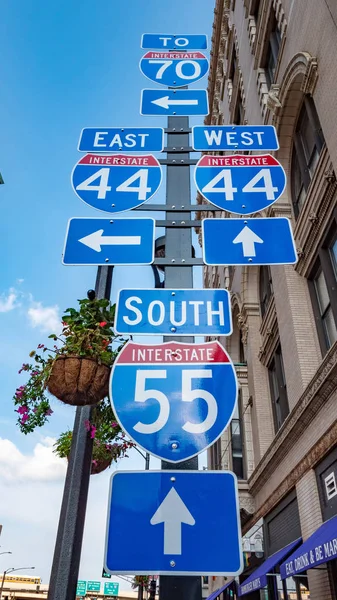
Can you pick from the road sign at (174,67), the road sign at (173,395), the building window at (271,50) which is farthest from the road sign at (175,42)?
the building window at (271,50)

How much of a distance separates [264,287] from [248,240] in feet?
43.9

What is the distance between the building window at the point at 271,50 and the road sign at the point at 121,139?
1235cm

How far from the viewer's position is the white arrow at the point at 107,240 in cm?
391

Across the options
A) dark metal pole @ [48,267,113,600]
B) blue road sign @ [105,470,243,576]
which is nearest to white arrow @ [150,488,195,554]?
blue road sign @ [105,470,243,576]

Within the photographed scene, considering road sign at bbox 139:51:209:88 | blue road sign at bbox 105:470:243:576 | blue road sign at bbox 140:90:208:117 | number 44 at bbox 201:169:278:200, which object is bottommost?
blue road sign at bbox 105:470:243:576

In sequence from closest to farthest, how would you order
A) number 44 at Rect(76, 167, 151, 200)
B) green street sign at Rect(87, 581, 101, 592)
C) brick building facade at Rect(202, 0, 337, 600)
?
number 44 at Rect(76, 167, 151, 200) < brick building facade at Rect(202, 0, 337, 600) < green street sign at Rect(87, 581, 101, 592)

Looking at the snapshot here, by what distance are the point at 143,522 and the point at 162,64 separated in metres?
5.16

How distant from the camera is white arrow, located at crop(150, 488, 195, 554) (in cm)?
226

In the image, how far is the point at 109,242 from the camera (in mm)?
3936

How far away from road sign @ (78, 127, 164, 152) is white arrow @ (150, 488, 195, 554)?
3345mm

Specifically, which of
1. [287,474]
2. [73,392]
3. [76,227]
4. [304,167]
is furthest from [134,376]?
[304,167]

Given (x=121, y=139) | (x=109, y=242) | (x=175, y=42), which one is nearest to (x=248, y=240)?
(x=109, y=242)

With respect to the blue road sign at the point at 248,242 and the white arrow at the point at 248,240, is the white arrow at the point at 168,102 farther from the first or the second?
the white arrow at the point at 248,240

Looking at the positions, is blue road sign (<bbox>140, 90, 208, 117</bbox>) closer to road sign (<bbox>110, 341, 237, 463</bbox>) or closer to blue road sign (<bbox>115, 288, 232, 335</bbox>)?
blue road sign (<bbox>115, 288, 232, 335</bbox>)
